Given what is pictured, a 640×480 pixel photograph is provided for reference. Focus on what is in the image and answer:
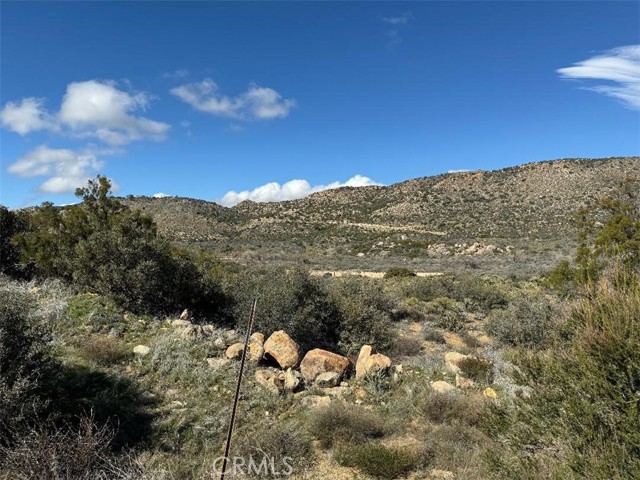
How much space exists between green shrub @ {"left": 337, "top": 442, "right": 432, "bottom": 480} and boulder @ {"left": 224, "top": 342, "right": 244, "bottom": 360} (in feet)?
11.8

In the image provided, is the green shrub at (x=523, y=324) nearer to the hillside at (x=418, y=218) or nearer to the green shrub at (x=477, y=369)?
the green shrub at (x=477, y=369)

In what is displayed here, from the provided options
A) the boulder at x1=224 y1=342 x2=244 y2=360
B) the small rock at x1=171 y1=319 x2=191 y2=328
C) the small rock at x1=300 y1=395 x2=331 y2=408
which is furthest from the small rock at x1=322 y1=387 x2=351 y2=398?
the small rock at x1=171 y1=319 x2=191 y2=328

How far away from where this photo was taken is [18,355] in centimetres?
654

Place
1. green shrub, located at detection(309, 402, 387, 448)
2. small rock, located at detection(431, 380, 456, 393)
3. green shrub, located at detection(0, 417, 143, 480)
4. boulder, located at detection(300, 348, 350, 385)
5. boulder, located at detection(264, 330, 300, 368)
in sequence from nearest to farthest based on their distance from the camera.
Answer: green shrub, located at detection(0, 417, 143, 480) < green shrub, located at detection(309, 402, 387, 448) < small rock, located at detection(431, 380, 456, 393) < boulder, located at detection(300, 348, 350, 385) < boulder, located at detection(264, 330, 300, 368)

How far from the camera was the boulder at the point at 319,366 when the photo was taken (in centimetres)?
913

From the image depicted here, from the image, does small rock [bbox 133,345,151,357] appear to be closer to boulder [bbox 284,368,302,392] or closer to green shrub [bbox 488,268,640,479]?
boulder [bbox 284,368,302,392]

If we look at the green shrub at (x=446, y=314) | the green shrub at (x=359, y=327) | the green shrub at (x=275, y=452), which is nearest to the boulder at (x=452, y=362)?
the green shrub at (x=359, y=327)

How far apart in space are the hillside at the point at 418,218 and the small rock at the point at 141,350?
28.8 metres

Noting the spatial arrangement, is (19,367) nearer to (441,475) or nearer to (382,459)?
(382,459)

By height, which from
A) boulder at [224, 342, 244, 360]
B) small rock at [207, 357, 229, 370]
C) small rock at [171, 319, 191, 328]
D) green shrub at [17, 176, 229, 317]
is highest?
green shrub at [17, 176, 229, 317]

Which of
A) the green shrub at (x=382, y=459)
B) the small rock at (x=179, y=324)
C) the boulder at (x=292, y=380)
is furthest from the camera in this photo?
the small rock at (x=179, y=324)

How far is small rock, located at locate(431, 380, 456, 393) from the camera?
8.45 m

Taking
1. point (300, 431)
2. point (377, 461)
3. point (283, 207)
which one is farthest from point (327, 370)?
point (283, 207)

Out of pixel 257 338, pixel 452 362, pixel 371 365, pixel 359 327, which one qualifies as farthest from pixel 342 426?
pixel 359 327
